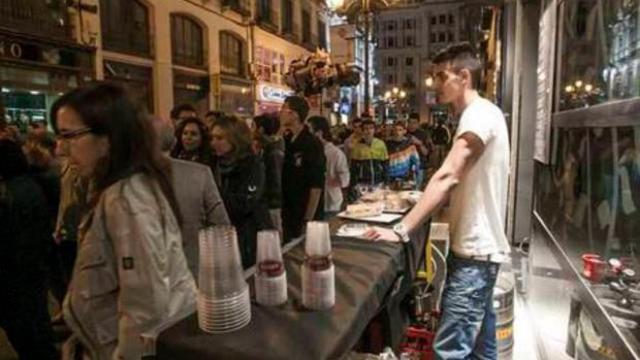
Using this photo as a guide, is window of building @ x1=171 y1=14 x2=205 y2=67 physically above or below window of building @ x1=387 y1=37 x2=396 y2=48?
below

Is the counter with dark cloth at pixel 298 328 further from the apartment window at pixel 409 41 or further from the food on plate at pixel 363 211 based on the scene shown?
the apartment window at pixel 409 41

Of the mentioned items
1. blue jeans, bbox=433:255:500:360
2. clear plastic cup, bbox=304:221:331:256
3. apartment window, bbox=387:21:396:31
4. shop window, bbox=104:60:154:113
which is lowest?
blue jeans, bbox=433:255:500:360

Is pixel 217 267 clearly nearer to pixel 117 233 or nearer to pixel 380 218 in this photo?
pixel 117 233

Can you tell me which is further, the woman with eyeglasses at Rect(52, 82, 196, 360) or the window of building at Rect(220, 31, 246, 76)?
the window of building at Rect(220, 31, 246, 76)

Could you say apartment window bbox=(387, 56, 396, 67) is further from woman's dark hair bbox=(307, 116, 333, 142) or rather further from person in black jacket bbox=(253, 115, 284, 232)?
person in black jacket bbox=(253, 115, 284, 232)

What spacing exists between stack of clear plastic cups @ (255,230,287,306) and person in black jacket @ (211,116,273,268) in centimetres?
182

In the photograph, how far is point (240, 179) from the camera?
3.31 m

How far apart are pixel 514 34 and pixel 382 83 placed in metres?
56.3

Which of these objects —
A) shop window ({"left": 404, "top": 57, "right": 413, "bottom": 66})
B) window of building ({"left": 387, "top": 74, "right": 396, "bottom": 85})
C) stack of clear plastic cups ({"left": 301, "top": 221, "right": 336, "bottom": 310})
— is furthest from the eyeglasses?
window of building ({"left": 387, "top": 74, "right": 396, "bottom": 85})

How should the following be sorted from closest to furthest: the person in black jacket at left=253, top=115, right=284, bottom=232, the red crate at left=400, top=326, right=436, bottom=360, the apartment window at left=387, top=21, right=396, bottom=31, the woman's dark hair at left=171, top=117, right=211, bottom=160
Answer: the red crate at left=400, top=326, right=436, bottom=360, the woman's dark hair at left=171, top=117, right=211, bottom=160, the person in black jacket at left=253, top=115, right=284, bottom=232, the apartment window at left=387, top=21, right=396, bottom=31

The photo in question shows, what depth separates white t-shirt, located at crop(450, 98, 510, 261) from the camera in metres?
2.25

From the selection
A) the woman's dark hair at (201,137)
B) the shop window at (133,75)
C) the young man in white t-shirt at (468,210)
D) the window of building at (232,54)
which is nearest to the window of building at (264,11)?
the window of building at (232,54)

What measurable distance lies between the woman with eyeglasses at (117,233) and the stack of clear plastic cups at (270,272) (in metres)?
0.29

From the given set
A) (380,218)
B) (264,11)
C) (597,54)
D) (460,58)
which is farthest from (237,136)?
(264,11)
